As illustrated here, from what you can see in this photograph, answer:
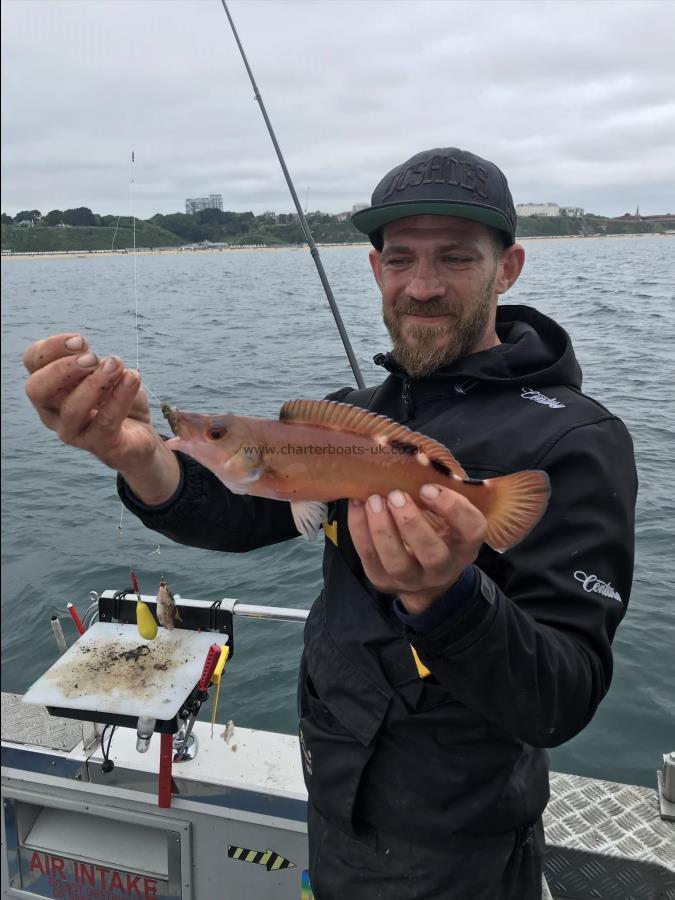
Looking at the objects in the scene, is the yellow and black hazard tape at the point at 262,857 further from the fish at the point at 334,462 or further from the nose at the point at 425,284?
the nose at the point at 425,284

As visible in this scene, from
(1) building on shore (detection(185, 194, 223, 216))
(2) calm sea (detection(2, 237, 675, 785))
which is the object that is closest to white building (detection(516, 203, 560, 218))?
(2) calm sea (detection(2, 237, 675, 785))

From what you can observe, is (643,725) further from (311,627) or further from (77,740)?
(77,740)

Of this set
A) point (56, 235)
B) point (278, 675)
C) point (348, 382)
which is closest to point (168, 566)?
point (278, 675)

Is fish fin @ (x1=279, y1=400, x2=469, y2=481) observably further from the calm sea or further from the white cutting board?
the calm sea

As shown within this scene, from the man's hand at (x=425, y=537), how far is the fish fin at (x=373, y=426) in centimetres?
30

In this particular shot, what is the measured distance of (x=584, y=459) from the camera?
2.26m

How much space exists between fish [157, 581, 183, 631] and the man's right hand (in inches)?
66.3

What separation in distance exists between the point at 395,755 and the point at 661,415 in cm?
1255

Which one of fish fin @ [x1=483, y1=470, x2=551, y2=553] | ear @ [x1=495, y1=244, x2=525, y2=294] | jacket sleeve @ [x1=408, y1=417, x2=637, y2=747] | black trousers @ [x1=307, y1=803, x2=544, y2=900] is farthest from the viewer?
ear @ [x1=495, y1=244, x2=525, y2=294]

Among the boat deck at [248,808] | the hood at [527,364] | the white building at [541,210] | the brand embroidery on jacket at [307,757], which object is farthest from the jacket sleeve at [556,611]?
the white building at [541,210]

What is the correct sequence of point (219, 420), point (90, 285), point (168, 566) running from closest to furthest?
point (219, 420)
point (168, 566)
point (90, 285)

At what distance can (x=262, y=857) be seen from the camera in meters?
3.67

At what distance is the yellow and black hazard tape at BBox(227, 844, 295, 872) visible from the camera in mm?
3650

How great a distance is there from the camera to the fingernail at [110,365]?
6.98ft
